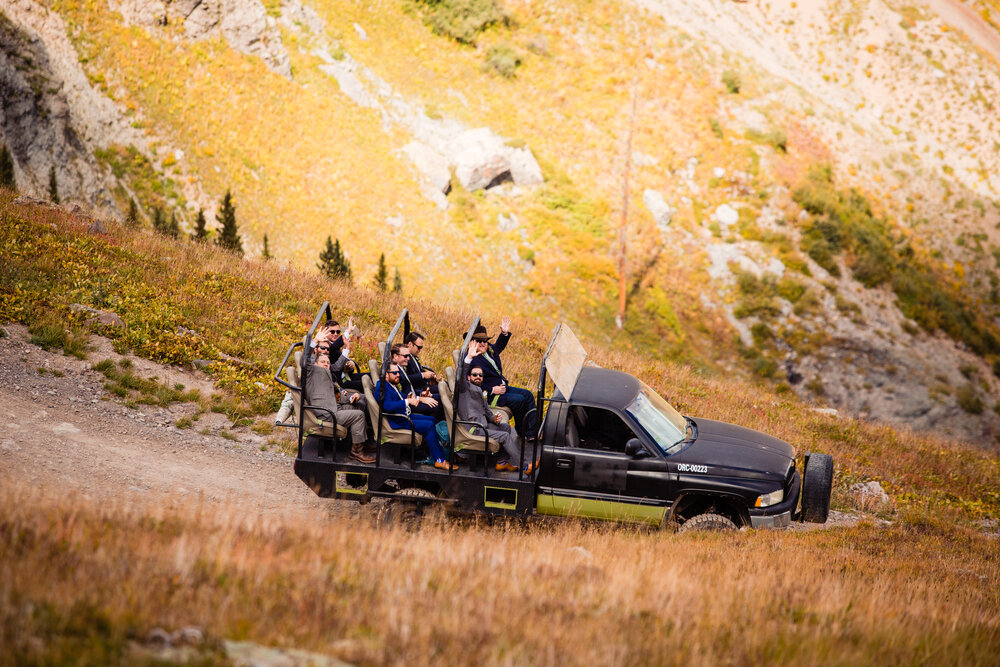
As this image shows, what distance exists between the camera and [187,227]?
94.3 feet

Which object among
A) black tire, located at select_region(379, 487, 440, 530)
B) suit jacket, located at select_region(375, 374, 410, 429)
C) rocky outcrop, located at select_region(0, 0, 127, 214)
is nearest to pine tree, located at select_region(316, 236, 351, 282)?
rocky outcrop, located at select_region(0, 0, 127, 214)

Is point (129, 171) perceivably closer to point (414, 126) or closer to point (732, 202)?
point (414, 126)

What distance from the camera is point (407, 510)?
29.0ft

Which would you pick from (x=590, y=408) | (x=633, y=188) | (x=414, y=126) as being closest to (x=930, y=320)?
(x=633, y=188)

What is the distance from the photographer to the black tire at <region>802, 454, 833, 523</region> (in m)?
8.65

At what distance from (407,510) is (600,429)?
9.21 feet

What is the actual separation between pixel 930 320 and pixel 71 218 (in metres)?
41.3

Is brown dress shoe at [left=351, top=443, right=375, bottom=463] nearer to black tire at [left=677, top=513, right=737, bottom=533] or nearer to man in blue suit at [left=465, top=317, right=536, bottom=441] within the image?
man in blue suit at [left=465, top=317, right=536, bottom=441]

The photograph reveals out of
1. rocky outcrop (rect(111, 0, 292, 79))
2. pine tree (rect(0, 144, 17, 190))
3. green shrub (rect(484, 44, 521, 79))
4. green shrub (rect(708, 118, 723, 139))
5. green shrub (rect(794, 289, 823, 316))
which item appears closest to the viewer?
pine tree (rect(0, 144, 17, 190))

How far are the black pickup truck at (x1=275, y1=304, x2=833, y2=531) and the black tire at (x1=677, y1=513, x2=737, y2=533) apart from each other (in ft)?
0.04

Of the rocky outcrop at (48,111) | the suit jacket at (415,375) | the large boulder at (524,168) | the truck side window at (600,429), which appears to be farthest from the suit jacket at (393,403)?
the large boulder at (524,168)

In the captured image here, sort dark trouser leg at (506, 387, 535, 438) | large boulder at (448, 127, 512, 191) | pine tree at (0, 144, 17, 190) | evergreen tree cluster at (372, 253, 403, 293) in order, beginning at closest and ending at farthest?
dark trouser leg at (506, 387, 535, 438), pine tree at (0, 144, 17, 190), evergreen tree cluster at (372, 253, 403, 293), large boulder at (448, 127, 512, 191)

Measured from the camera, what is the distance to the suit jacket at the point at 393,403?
808cm

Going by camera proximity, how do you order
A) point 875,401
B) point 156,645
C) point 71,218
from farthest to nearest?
point 875,401 < point 71,218 < point 156,645
